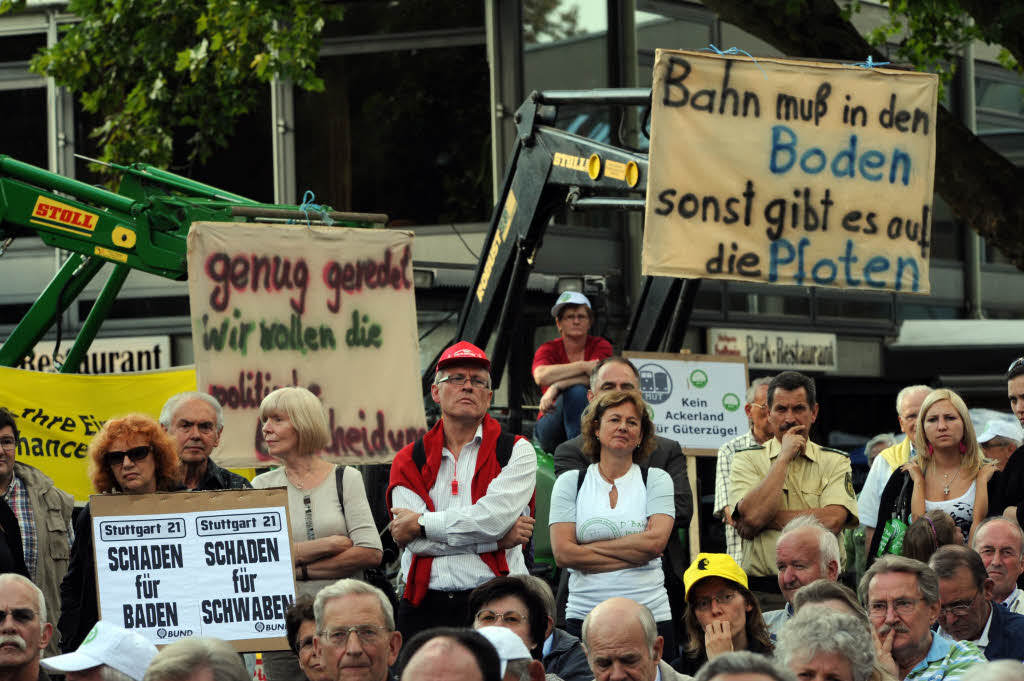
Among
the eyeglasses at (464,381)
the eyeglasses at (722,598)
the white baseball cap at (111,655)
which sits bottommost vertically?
the eyeglasses at (722,598)

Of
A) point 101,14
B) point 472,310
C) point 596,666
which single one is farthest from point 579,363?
point 101,14

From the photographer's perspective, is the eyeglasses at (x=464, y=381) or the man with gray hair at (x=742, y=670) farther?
the eyeglasses at (x=464, y=381)

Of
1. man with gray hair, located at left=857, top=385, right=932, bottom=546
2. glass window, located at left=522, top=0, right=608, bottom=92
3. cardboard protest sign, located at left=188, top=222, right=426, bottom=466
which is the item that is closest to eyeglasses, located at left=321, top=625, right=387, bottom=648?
cardboard protest sign, located at left=188, top=222, right=426, bottom=466

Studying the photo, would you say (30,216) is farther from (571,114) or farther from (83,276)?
(571,114)

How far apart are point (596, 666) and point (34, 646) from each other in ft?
6.69

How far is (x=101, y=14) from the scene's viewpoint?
14.4 m

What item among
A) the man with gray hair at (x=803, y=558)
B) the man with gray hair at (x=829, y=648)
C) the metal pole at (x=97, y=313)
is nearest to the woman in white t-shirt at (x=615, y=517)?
the man with gray hair at (x=803, y=558)

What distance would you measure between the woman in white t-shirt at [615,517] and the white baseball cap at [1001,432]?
9.45 feet

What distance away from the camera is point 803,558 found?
717 cm

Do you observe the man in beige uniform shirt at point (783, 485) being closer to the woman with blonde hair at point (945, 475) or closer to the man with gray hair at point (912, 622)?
the woman with blonde hair at point (945, 475)

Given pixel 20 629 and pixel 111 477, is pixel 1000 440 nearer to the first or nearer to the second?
pixel 111 477

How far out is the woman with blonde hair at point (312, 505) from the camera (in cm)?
716

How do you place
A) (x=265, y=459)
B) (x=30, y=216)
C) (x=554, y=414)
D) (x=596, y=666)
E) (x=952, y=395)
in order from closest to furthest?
(x=596, y=666) < (x=952, y=395) < (x=265, y=459) < (x=554, y=414) < (x=30, y=216)

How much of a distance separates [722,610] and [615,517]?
32.6 inches
